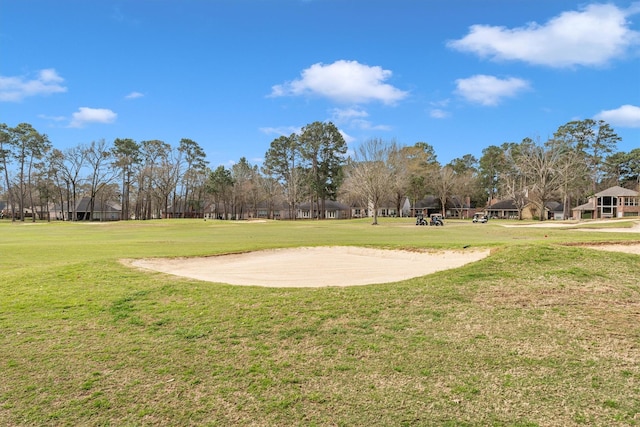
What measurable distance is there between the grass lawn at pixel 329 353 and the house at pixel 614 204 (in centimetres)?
8849

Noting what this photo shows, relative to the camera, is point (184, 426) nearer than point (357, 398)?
Yes

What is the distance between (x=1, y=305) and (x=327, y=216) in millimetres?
109800

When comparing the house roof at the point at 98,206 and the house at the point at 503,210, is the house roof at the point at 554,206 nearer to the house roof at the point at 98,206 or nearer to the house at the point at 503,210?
the house at the point at 503,210

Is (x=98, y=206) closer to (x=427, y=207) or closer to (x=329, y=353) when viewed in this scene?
(x=427, y=207)

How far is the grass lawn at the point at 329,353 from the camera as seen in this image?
180 inches

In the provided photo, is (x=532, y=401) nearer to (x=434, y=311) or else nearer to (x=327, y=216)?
(x=434, y=311)

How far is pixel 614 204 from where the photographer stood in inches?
3295

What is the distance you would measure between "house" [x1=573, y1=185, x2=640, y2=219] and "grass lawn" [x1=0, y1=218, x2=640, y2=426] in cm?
8849

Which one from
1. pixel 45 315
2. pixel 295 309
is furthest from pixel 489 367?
pixel 45 315

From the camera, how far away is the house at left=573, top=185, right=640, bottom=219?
265 feet

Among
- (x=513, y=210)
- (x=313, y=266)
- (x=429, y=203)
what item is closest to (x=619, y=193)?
(x=513, y=210)

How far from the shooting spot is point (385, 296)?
29.2 feet

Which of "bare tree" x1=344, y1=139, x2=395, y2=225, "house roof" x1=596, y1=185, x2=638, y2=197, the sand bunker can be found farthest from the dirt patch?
"house roof" x1=596, y1=185, x2=638, y2=197

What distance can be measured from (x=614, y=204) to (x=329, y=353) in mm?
98620
